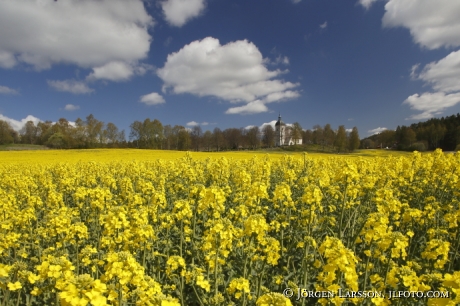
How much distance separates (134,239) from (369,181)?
6.30 m

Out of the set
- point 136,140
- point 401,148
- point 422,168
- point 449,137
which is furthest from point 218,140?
point 422,168

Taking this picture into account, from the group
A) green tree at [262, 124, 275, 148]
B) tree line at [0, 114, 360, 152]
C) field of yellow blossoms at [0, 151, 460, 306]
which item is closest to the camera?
field of yellow blossoms at [0, 151, 460, 306]

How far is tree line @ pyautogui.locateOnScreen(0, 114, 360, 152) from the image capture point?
68.9 meters

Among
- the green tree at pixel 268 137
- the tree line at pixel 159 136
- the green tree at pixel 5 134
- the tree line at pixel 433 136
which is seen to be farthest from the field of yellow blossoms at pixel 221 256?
the green tree at pixel 5 134

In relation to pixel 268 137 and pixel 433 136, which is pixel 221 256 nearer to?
pixel 268 137

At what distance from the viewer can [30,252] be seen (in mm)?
6102

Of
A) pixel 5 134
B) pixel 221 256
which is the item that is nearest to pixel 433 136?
pixel 221 256

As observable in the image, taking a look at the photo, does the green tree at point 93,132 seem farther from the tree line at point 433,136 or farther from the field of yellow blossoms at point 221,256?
the tree line at point 433,136

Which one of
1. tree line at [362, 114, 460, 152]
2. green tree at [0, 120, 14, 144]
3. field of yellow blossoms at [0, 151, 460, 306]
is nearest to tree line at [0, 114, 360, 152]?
green tree at [0, 120, 14, 144]

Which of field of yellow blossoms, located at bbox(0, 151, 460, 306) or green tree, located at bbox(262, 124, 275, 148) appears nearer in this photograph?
field of yellow blossoms, located at bbox(0, 151, 460, 306)

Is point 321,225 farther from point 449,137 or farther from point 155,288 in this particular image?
point 449,137

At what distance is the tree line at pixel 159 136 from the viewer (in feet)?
226

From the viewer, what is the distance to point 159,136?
73250 millimetres

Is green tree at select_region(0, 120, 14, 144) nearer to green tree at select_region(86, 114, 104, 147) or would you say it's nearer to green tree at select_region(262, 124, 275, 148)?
green tree at select_region(86, 114, 104, 147)
